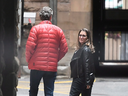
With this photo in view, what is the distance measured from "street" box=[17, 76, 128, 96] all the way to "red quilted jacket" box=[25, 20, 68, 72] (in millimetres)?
2693

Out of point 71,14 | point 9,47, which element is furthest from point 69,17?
point 9,47

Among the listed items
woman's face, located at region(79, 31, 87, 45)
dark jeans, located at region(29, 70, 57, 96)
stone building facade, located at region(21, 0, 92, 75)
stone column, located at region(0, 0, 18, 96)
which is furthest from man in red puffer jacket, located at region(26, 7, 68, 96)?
stone building facade, located at region(21, 0, 92, 75)

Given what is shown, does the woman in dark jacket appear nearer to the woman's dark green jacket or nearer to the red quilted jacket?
the woman's dark green jacket

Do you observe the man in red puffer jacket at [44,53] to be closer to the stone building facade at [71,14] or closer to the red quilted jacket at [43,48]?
the red quilted jacket at [43,48]

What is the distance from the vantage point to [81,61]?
483 cm

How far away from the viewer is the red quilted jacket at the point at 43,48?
16.4ft

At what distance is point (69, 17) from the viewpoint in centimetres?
1080

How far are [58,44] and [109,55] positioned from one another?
636cm

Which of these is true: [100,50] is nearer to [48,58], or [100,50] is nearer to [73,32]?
[73,32]

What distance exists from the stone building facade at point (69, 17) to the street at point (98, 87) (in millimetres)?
982

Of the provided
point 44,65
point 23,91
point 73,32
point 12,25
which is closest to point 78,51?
point 44,65

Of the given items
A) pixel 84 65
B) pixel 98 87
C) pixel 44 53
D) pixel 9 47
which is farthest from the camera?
pixel 98 87

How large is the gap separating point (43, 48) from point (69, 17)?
5912 mm

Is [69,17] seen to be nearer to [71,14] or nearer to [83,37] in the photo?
[71,14]
